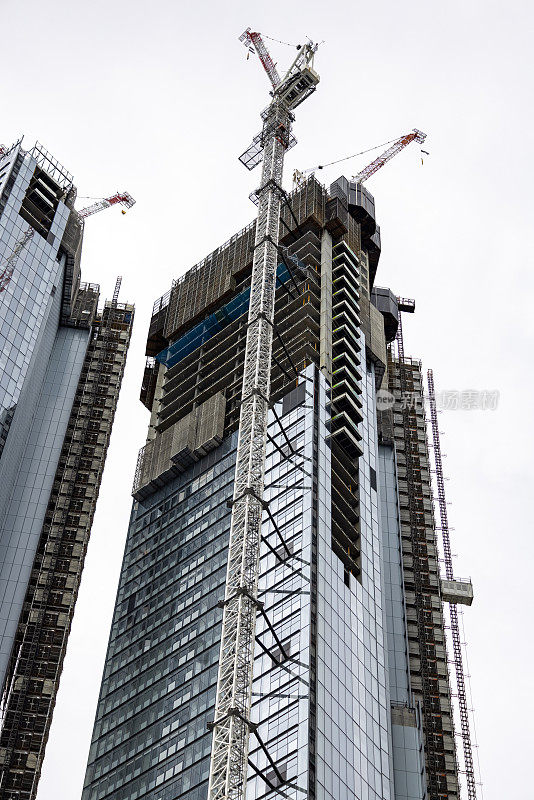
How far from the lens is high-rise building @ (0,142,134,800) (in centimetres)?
15988

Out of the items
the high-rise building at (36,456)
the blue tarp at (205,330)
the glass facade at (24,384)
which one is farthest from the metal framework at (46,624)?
the blue tarp at (205,330)

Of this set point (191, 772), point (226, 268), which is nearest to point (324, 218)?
point (226, 268)

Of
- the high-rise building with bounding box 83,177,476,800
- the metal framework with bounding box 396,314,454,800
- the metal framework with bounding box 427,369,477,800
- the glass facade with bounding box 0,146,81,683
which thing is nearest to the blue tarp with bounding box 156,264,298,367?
the high-rise building with bounding box 83,177,476,800

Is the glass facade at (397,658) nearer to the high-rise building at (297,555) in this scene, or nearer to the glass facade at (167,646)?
the high-rise building at (297,555)

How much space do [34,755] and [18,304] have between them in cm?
6253

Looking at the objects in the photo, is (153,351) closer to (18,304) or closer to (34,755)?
(18,304)

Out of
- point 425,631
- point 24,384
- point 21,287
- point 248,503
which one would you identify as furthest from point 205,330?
point 248,503

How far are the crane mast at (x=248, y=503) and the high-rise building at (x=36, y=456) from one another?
40.3 m

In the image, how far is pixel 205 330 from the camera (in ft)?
586

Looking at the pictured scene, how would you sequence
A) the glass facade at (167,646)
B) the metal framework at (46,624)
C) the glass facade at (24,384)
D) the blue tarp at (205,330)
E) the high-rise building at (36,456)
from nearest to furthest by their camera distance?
the glass facade at (167,646) < the metal framework at (46,624) < the high-rise building at (36,456) < the glass facade at (24,384) < the blue tarp at (205,330)

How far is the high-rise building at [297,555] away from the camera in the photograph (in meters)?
120

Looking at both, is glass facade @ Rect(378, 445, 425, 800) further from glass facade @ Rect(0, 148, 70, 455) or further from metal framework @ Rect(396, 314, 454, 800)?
glass facade @ Rect(0, 148, 70, 455)

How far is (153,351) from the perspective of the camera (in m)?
191

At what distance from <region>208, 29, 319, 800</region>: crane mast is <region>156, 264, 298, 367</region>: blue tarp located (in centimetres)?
2545
